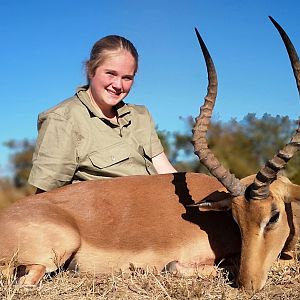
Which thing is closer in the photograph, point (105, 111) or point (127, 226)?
point (127, 226)

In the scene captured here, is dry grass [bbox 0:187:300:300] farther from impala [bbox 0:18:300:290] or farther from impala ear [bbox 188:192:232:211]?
impala ear [bbox 188:192:232:211]

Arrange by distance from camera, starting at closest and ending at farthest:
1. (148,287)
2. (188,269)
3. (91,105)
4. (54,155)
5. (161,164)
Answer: (148,287)
(188,269)
(54,155)
(91,105)
(161,164)

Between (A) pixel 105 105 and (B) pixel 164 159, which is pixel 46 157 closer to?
(A) pixel 105 105

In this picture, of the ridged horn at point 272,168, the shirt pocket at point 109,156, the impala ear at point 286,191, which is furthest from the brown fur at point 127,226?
the shirt pocket at point 109,156

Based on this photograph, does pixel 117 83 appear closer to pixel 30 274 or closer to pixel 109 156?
pixel 109 156

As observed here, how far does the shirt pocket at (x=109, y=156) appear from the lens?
6.66 metres

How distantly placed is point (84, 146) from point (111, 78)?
0.85 meters

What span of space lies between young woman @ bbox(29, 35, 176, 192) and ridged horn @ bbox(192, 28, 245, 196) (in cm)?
168

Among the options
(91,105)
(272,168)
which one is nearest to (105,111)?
(91,105)

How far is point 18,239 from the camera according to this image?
539 cm

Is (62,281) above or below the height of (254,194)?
below

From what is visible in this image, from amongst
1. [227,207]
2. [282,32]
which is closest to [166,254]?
[227,207]

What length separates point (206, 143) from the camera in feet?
17.4

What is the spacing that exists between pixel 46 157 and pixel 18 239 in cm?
129
